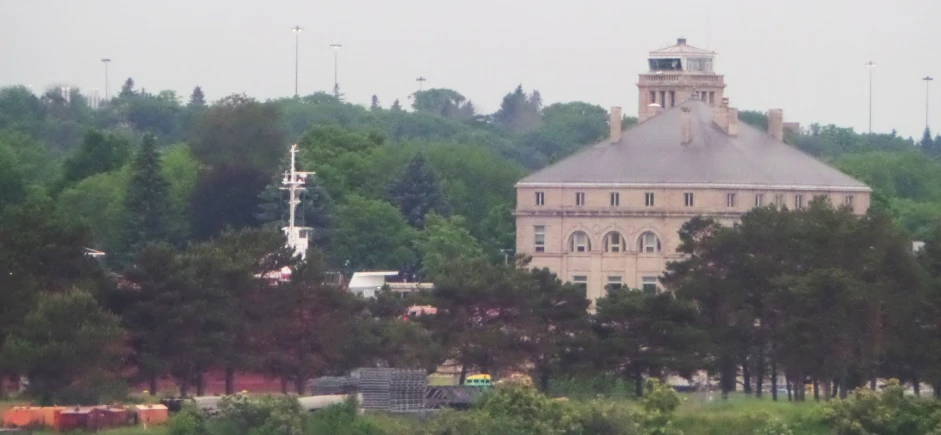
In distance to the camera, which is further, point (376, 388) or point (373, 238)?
point (373, 238)

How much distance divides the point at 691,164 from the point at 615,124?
18.2 ft

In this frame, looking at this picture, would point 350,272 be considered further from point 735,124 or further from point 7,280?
point 7,280

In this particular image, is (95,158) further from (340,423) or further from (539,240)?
(340,423)

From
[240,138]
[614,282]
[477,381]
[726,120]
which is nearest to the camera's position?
[477,381]

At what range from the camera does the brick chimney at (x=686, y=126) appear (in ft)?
408

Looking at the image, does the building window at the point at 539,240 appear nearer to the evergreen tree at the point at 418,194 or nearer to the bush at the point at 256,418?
the evergreen tree at the point at 418,194

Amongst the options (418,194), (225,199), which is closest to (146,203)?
(225,199)

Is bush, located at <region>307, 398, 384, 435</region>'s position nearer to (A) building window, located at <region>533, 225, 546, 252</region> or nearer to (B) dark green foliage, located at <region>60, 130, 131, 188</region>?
(A) building window, located at <region>533, 225, 546, 252</region>

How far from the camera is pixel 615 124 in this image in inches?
4973

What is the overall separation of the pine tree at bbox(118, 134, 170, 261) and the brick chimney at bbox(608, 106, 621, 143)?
1942cm

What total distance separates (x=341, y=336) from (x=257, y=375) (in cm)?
246

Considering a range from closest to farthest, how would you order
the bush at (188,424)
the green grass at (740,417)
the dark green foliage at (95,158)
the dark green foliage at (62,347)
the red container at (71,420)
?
the red container at (71,420) → the bush at (188,424) → the dark green foliage at (62,347) → the green grass at (740,417) → the dark green foliage at (95,158)

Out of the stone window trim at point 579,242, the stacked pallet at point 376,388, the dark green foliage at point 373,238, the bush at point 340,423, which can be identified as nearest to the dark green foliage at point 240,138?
the dark green foliage at point 373,238

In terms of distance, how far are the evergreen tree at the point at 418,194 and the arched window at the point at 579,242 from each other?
18.1m
